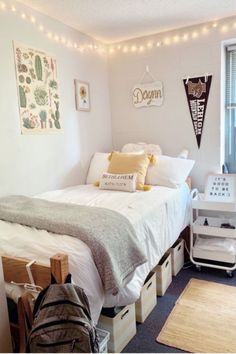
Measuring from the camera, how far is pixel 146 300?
2029mm

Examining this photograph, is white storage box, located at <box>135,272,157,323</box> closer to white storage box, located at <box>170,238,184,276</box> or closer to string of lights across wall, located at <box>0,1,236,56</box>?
white storage box, located at <box>170,238,184,276</box>

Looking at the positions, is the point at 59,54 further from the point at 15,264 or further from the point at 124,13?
the point at 15,264

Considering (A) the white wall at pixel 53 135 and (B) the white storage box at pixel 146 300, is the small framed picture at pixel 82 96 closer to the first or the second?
(A) the white wall at pixel 53 135

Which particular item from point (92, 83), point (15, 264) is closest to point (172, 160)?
point (92, 83)

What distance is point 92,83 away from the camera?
10.5ft

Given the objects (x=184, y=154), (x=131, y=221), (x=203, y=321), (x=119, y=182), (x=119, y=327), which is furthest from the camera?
(x=184, y=154)

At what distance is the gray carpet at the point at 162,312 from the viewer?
1747 mm

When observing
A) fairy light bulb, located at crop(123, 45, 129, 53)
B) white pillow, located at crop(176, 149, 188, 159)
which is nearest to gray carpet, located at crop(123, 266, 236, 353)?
white pillow, located at crop(176, 149, 188, 159)

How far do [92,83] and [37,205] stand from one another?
5.82 ft

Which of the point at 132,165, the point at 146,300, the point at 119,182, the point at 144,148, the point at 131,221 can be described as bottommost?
the point at 146,300

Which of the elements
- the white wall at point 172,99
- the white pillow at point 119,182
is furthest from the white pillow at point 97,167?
the white wall at point 172,99

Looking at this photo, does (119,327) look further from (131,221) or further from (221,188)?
(221,188)

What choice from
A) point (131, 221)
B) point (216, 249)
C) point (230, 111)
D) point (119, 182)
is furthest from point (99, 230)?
point (230, 111)

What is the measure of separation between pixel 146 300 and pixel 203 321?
→ 1.31ft
